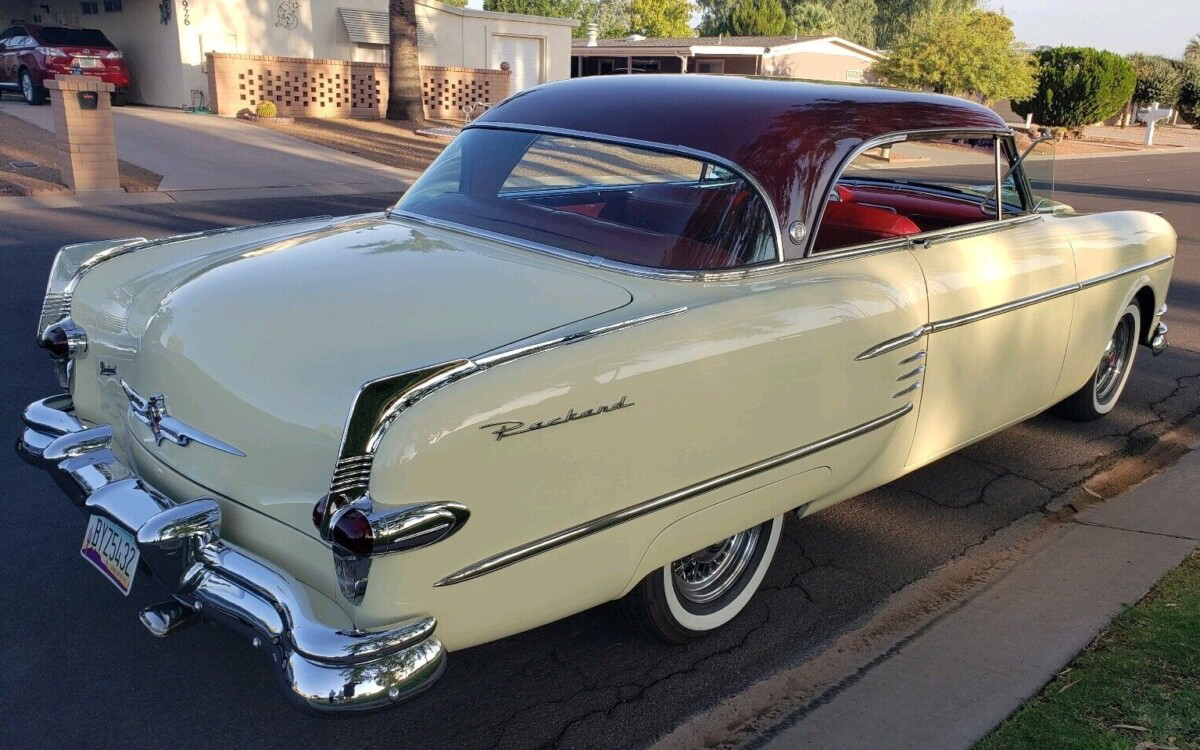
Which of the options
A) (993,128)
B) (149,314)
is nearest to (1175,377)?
(993,128)

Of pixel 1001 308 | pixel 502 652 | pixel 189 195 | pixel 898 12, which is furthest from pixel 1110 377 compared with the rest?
pixel 898 12

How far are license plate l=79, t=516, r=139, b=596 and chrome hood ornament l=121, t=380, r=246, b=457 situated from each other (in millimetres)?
259

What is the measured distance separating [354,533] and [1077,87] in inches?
1421

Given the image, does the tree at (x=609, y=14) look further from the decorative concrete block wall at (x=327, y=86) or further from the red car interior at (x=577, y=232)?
the red car interior at (x=577, y=232)

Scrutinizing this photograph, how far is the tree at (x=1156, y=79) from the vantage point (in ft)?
141

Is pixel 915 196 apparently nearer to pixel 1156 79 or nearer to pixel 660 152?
pixel 660 152

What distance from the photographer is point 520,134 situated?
3705 mm

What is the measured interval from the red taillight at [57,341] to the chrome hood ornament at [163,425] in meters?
0.48

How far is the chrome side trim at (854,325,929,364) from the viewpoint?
2.99 metres

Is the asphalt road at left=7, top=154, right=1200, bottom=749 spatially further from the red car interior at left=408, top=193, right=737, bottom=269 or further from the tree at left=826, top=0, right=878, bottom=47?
the tree at left=826, top=0, right=878, bottom=47

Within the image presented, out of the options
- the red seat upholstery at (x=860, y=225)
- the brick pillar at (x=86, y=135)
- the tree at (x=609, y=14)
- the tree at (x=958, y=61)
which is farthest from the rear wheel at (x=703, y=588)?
the tree at (x=609, y=14)

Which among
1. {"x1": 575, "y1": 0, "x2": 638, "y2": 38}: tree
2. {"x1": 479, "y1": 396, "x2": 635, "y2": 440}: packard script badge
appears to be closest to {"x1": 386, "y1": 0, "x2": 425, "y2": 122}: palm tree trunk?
{"x1": 479, "y1": 396, "x2": 635, "y2": 440}: packard script badge

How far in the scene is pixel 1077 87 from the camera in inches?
1284

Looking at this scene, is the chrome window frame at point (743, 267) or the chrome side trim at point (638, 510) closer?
the chrome side trim at point (638, 510)
